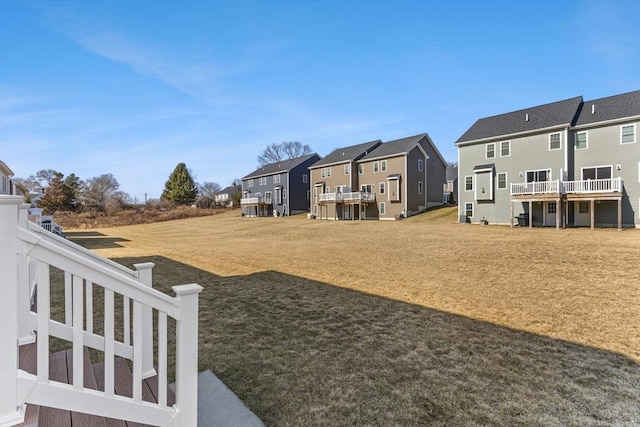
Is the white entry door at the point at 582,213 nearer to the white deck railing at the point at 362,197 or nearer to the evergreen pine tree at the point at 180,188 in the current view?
the white deck railing at the point at 362,197

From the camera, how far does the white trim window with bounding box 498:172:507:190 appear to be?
23109 millimetres

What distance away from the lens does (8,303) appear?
4.63 ft

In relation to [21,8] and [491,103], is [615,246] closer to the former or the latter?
[21,8]

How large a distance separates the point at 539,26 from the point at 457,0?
397 centimetres

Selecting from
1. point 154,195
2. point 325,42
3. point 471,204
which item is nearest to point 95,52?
point 325,42

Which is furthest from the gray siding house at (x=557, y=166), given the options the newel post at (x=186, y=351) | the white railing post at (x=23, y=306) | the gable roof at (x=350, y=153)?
the white railing post at (x=23, y=306)

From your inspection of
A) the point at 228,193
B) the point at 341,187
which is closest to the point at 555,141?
the point at 341,187

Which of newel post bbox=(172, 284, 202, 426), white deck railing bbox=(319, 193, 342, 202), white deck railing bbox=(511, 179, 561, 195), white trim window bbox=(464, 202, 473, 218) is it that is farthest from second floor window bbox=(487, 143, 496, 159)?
newel post bbox=(172, 284, 202, 426)

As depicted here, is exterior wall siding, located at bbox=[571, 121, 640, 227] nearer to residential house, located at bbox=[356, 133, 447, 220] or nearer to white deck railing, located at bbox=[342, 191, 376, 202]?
residential house, located at bbox=[356, 133, 447, 220]

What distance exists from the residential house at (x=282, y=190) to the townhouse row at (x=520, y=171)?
561 cm

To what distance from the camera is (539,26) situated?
499 inches

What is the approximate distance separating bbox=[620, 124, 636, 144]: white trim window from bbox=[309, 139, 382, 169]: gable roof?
20142 mm

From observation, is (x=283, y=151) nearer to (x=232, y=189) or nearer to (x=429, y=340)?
(x=232, y=189)

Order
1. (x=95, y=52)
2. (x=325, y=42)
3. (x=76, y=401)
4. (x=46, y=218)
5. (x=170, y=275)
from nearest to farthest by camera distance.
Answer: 1. (x=76, y=401)
2. (x=170, y=275)
3. (x=95, y=52)
4. (x=325, y=42)
5. (x=46, y=218)
